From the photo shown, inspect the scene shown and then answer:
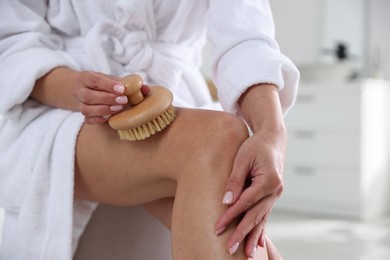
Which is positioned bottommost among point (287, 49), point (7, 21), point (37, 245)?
point (287, 49)

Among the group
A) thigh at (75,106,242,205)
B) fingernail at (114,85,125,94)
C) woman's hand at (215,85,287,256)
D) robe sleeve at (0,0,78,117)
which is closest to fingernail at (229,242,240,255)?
woman's hand at (215,85,287,256)

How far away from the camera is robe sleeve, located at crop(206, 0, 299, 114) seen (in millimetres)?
587

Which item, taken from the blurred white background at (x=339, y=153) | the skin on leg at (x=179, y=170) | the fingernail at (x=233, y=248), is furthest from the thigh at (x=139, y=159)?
the blurred white background at (x=339, y=153)

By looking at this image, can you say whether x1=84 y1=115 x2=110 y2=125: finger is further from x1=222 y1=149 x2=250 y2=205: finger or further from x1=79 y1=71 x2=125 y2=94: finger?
x1=222 y1=149 x2=250 y2=205: finger

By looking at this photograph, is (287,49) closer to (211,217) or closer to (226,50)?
(226,50)

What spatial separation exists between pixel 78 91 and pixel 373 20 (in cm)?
303

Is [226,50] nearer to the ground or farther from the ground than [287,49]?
farther from the ground

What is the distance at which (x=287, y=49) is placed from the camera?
3.51 m

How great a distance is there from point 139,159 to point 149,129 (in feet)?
0.17

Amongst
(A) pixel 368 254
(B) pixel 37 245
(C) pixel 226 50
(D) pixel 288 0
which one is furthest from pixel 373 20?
(B) pixel 37 245

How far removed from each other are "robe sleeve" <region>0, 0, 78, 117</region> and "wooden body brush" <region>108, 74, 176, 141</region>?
18cm

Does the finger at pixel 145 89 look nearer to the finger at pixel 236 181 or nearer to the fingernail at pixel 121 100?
the fingernail at pixel 121 100

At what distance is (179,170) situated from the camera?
1.70 ft

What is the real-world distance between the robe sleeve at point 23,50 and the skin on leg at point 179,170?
113mm
